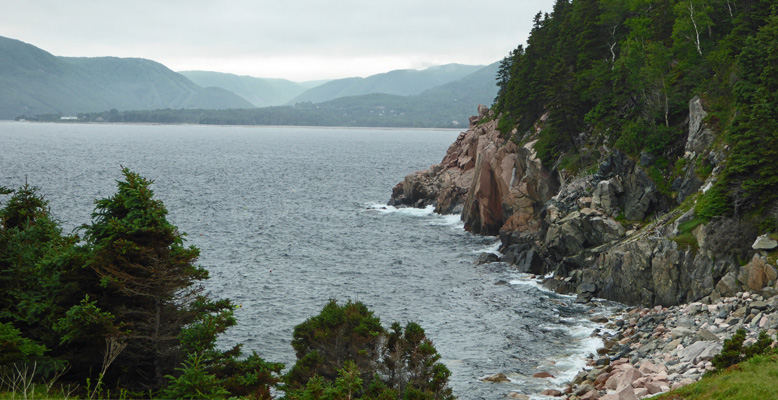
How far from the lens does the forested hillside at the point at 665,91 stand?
3500cm

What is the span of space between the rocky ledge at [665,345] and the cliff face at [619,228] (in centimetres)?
178

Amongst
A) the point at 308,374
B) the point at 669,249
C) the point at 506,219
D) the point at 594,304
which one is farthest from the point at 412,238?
the point at 308,374

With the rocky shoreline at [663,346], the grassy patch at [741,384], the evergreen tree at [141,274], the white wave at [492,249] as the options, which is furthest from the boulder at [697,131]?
the evergreen tree at [141,274]

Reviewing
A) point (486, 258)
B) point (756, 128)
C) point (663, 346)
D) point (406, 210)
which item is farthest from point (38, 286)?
point (406, 210)

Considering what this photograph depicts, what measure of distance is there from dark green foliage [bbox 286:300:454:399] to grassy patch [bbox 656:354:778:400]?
8.83 metres

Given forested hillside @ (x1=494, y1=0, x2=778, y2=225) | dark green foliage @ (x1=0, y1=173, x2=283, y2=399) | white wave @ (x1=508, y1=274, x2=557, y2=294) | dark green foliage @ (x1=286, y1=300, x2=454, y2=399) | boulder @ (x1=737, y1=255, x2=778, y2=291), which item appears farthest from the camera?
white wave @ (x1=508, y1=274, x2=557, y2=294)

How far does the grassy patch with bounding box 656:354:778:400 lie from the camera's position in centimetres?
1739

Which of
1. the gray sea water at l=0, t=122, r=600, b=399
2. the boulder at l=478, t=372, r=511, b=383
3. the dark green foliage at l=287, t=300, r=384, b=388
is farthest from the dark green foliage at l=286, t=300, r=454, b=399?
the boulder at l=478, t=372, r=511, b=383

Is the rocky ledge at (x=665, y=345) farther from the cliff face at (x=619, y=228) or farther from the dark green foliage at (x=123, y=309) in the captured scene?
the dark green foliage at (x=123, y=309)

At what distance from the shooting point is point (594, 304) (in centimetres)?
3969

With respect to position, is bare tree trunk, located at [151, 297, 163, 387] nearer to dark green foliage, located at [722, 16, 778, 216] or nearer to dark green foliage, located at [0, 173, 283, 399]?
dark green foliage, located at [0, 173, 283, 399]

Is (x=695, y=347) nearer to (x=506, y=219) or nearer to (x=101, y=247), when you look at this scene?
(x=101, y=247)

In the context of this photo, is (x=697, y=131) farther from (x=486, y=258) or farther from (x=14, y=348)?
(x=14, y=348)

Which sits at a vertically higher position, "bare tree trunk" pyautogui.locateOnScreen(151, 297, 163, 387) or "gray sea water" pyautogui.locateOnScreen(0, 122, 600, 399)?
"bare tree trunk" pyautogui.locateOnScreen(151, 297, 163, 387)
